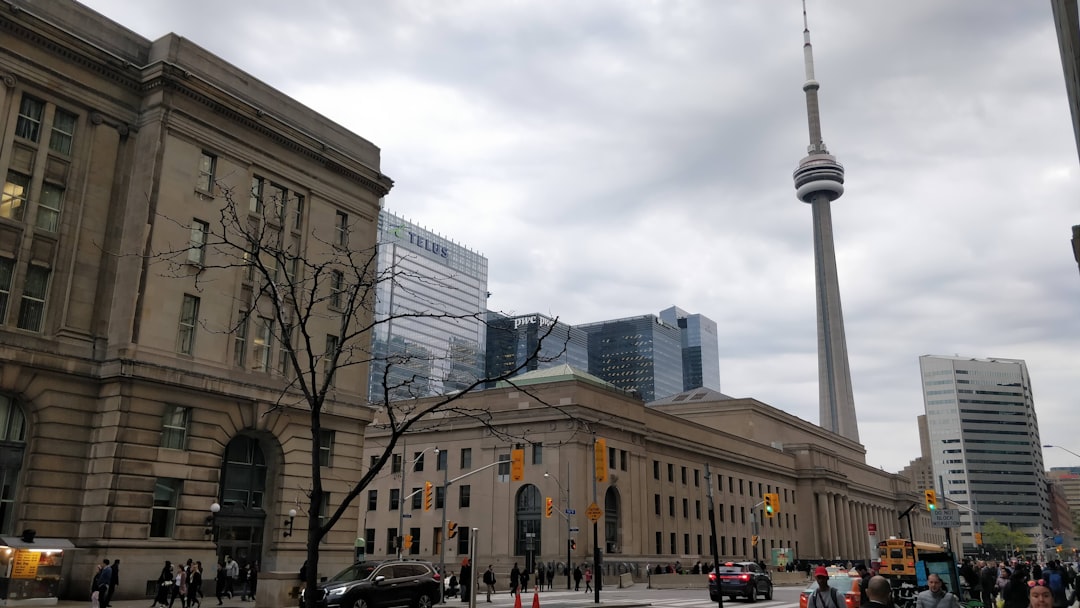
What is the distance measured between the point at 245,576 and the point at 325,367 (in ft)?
35.6

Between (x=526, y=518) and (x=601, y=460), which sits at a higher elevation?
(x=601, y=460)

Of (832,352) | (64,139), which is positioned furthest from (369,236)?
(832,352)

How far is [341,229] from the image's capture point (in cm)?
4747

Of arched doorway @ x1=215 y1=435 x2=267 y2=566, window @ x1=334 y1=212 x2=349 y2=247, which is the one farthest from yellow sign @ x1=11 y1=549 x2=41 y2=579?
window @ x1=334 y1=212 x2=349 y2=247

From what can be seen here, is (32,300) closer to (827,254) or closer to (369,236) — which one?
(369,236)

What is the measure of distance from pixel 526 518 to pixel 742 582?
3302cm

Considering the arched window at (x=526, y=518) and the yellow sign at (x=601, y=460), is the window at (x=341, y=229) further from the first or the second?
the arched window at (x=526, y=518)

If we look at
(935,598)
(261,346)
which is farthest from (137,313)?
(935,598)

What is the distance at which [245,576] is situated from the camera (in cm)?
3909

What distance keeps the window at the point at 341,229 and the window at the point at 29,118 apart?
15.5 meters

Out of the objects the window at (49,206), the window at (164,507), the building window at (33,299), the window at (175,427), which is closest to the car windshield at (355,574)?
the window at (164,507)

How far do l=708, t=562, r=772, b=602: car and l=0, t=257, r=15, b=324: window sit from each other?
106ft

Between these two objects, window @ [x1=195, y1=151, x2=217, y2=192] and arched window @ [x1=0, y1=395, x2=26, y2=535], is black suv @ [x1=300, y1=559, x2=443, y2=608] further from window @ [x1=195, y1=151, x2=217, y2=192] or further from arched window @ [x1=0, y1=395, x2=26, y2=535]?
window @ [x1=195, y1=151, x2=217, y2=192]

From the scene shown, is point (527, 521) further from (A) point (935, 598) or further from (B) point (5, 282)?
(A) point (935, 598)
